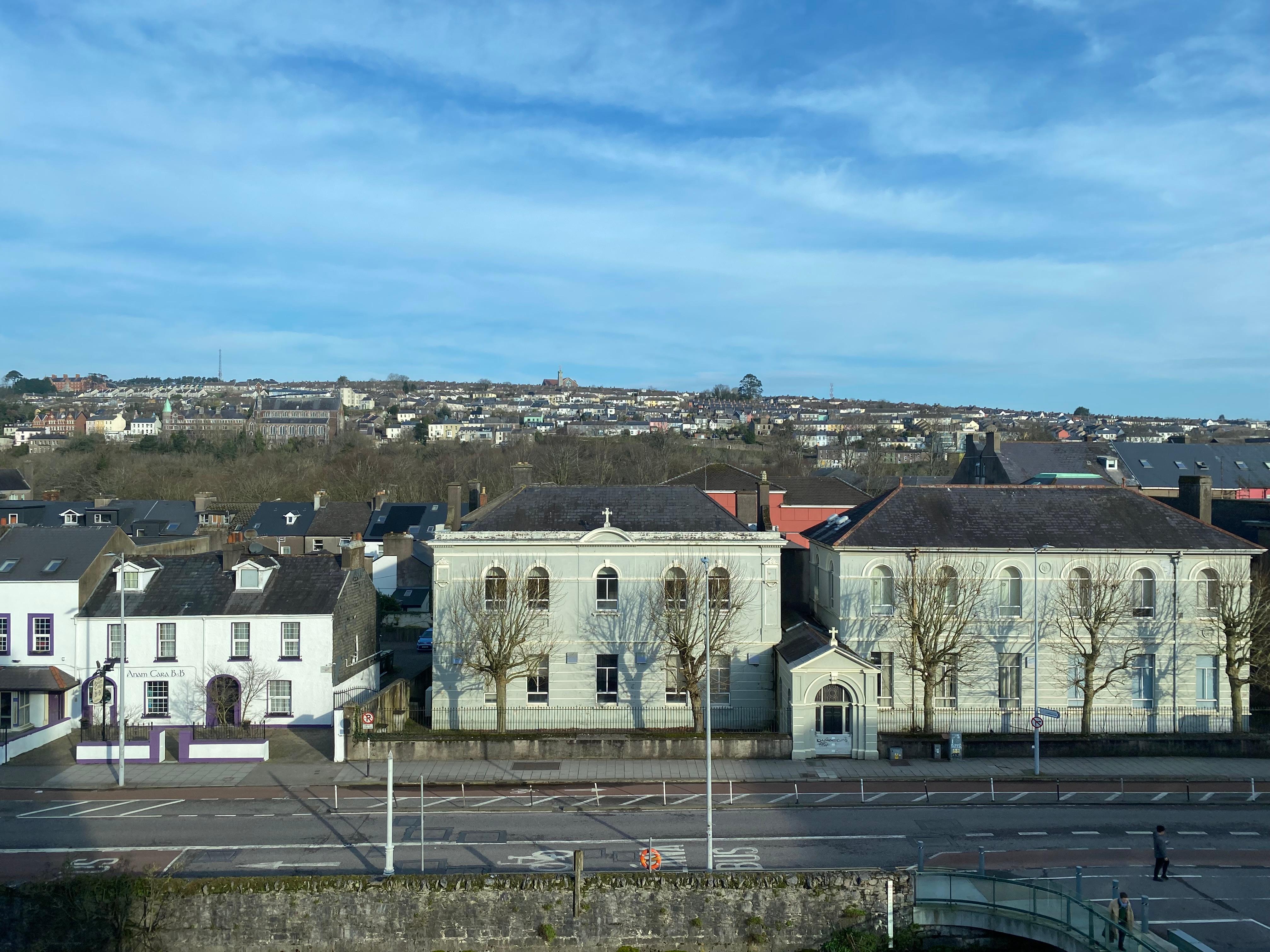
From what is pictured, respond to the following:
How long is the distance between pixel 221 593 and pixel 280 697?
177 inches

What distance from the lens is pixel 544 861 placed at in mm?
21750

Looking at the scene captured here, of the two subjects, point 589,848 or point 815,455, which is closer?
point 589,848

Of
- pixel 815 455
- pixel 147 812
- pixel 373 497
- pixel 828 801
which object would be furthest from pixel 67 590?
pixel 815 455

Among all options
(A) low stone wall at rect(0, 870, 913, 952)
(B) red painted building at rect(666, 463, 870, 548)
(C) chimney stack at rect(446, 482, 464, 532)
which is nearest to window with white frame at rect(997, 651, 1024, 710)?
(A) low stone wall at rect(0, 870, 913, 952)

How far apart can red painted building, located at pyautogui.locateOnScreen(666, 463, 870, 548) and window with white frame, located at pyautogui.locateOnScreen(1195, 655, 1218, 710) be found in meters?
23.2

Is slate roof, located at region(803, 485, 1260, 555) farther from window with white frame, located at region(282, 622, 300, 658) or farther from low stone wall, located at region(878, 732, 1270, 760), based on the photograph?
window with white frame, located at region(282, 622, 300, 658)

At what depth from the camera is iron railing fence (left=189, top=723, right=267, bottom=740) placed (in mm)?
32281

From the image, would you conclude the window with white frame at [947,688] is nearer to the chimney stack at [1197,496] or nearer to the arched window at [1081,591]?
the arched window at [1081,591]

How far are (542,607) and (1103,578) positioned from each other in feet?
63.6

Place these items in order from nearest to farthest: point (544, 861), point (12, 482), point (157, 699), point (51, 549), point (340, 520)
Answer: point (544, 861), point (157, 699), point (51, 549), point (340, 520), point (12, 482)

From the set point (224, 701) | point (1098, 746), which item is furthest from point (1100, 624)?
point (224, 701)

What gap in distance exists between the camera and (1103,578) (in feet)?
109

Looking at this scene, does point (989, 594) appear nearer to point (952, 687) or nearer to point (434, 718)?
point (952, 687)

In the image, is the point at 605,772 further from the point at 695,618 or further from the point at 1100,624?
the point at 1100,624
